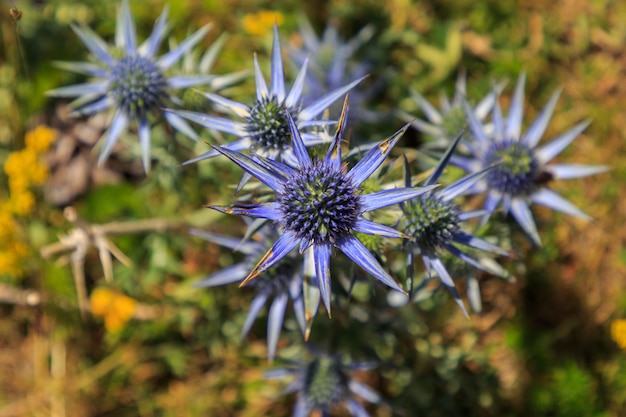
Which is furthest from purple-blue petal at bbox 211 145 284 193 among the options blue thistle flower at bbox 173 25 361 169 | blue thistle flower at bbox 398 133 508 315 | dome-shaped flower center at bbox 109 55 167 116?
dome-shaped flower center at bbox 109 55 167 116

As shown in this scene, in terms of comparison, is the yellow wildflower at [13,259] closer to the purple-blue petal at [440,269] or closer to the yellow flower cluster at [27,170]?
the yellow flower cluster at [27,170]

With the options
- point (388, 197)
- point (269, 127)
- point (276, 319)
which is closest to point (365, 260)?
point (388, 197)

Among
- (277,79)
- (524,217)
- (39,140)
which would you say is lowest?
(524,217)

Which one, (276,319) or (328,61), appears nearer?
(276,319)

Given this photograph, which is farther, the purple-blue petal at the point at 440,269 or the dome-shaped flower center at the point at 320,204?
the purple-blue petal at the point at 440,269

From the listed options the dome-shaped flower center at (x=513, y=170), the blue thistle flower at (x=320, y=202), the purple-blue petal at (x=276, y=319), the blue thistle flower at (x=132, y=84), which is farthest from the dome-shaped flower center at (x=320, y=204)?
the dome-shaped flower center at (x=513, y=170)

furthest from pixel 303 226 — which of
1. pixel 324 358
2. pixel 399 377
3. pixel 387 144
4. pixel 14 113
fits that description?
pixel 14 113

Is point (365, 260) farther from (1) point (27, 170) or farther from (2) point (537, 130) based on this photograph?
(1) point (27, 170)
